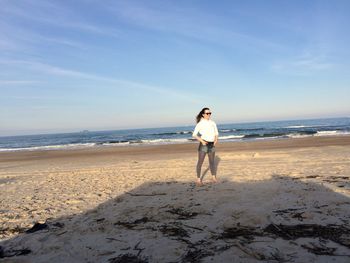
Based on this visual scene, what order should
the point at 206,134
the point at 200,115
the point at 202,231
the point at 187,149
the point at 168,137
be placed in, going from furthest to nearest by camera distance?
the point at 168,137, the point at 187,149, the point at 200,115, the point at 206,134, the point at 202,231

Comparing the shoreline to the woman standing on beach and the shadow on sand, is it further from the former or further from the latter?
the shadow on sand

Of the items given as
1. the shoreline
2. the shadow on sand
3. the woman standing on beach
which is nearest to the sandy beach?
the shadow on sand

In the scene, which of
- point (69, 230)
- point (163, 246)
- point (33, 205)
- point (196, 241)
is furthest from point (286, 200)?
point (33, 205)

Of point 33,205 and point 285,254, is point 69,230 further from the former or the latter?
point 285,254

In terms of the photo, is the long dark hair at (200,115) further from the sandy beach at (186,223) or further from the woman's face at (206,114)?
the sandy beach at (186,223)

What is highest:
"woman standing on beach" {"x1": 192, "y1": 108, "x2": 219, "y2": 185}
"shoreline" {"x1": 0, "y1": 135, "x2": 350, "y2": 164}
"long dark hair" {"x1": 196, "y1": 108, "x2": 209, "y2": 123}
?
"long dark hair" {"x1": 196, "y1": 108, "x2": 209, "y2": 123}

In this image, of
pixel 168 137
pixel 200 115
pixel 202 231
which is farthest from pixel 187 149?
pixel 168 137

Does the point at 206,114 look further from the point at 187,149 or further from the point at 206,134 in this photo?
the point at 187,149

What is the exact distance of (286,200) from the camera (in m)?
5.36

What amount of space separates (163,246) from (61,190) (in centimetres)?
484

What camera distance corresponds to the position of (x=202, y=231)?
4.15 meters

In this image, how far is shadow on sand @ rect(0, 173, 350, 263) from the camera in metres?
3.48

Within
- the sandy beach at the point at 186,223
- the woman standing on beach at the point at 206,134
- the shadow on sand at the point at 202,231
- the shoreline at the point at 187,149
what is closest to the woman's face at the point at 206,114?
the woman standing on beach at the point at 206,134

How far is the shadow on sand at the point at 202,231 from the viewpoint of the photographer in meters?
3.48
